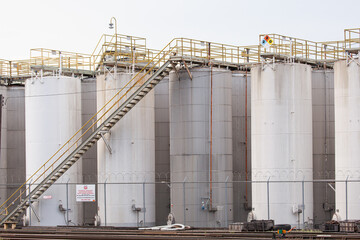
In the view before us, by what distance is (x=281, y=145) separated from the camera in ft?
135

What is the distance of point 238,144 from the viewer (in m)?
47.5

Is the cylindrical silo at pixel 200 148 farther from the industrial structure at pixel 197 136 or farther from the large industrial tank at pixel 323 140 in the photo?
the large industrial tank at pixel 323 140

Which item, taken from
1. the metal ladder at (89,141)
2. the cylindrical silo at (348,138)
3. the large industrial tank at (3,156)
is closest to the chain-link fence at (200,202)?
the cylindrical silo at (348,138)

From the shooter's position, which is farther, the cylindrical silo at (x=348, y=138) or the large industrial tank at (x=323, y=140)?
the large industrial tank at (x=323, y=140)

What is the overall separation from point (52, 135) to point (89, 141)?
3812mm

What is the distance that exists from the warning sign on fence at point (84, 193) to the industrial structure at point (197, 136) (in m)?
0.29

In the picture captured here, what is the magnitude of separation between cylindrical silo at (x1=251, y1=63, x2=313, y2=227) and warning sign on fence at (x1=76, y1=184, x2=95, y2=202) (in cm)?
937

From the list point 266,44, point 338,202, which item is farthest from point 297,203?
point 266,44

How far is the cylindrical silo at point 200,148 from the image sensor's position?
144ft

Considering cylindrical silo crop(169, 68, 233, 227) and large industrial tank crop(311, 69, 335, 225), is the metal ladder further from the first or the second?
large industrial tank crop(311, 69, 335, 225)

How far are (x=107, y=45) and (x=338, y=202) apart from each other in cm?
1623

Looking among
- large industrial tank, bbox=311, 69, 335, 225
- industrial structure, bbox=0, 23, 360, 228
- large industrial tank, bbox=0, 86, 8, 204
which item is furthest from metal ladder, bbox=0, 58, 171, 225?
large industrial tank, bbox=311, 69, 335, 225

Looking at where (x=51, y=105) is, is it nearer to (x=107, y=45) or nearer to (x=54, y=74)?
(x=54, y=74)

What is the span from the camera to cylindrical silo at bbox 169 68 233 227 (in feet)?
144
